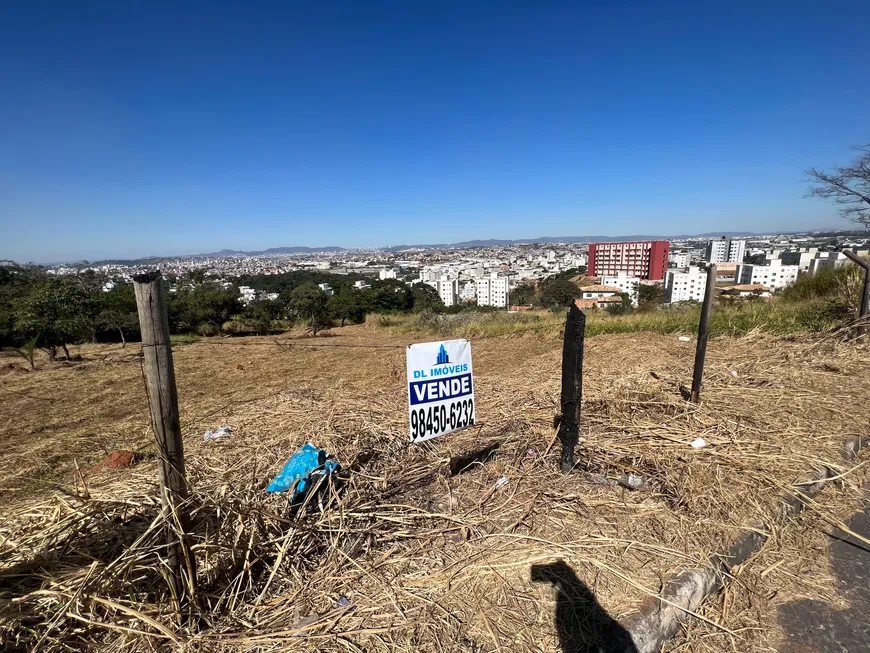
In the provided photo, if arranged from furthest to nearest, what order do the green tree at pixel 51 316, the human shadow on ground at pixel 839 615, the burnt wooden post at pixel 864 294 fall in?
the green tree at pixel 51 316
the burnt wooden post at pixel 864 294
the human shadow on ground at pixel 839 615

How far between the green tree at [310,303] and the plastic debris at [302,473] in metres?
15.5

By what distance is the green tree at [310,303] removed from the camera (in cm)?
1848

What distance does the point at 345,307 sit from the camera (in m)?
21.5

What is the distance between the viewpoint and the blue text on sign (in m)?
2.86

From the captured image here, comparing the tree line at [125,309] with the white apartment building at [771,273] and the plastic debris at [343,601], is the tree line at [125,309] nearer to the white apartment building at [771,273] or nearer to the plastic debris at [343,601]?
the plastic debris at [343,601]

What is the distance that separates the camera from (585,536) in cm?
224

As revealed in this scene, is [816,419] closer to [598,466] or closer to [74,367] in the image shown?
[598,466]

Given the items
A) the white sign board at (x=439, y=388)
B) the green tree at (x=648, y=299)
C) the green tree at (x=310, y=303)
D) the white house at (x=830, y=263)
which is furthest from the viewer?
the green tree at (x=310, y=303)

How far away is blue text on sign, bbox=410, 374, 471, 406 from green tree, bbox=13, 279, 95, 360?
1284 cm

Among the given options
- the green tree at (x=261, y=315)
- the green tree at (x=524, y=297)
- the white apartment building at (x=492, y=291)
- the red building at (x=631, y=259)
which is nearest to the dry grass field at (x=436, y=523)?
the green tree at (x=261, y=315)

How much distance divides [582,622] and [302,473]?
178cm

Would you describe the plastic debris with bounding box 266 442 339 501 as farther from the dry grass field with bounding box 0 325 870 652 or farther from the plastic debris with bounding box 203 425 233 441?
the plastic debris with bounding box 203 425 233 441

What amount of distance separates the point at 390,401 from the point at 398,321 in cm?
1296

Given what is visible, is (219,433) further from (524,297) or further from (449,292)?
(449,292)
